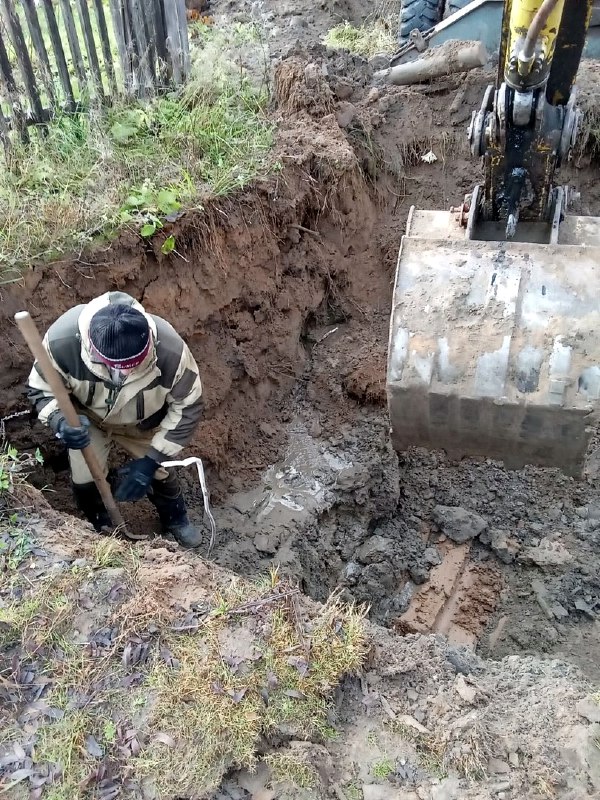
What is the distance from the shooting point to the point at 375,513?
4.81m

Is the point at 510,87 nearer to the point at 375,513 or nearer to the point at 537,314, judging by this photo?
the point at 537,314

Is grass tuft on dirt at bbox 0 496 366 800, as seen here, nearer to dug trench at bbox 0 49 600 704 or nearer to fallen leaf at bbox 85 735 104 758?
fallen leaf at bbox 85 735 104 758

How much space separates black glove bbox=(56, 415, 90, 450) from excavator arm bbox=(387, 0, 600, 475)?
5.30ft

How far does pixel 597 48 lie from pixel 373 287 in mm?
3060

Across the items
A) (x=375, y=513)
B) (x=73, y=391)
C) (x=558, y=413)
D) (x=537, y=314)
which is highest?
(x=537, y=314)

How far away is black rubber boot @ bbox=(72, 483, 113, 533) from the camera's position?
4.05 m

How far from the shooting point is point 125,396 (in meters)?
3.74

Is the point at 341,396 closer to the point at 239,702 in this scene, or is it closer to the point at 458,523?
the point at 458,523

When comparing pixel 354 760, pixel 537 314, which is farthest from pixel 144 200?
pixel 354 760

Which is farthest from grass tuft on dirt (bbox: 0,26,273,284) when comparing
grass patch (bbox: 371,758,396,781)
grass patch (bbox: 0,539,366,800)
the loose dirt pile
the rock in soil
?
grass patch (bbox: 371,758,396,781)

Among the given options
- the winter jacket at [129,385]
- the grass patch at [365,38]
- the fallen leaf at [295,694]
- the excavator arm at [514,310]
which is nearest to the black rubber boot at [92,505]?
the winter jacket at [129,385]

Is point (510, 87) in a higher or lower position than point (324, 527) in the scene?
higher

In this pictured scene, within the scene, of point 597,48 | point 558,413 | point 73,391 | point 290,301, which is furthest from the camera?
point 597,48

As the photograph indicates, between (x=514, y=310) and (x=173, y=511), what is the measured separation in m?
2.51
